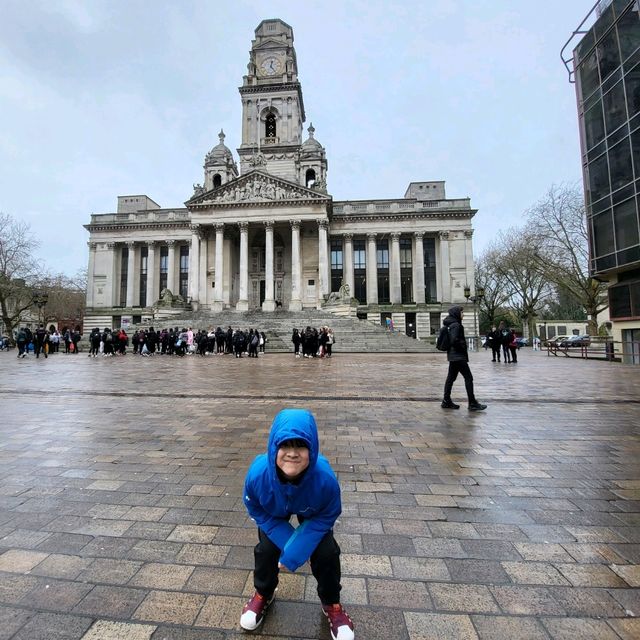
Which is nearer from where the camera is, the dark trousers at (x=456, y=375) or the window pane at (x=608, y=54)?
the dark trousers at (x=456, y=375)

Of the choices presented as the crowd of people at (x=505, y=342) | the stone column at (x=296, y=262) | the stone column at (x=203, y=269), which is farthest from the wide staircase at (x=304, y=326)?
the crowd of people at (x=505, y=342)

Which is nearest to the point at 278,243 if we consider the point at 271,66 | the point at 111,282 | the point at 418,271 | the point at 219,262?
the point at 219,262

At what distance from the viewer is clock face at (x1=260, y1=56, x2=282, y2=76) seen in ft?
168

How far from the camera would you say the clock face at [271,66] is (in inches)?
2015

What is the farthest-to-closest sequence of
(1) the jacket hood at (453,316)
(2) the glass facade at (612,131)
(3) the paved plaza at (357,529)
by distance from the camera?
(2) the glass facade at (612,131), (1) the jacket hood at (453,316), (3) the paved plaza at (357,529)

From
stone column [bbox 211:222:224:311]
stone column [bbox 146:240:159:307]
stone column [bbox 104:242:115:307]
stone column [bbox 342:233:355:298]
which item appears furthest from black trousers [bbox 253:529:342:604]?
stone column [bbox 104:242:115:307]

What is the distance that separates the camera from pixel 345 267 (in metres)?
45.2

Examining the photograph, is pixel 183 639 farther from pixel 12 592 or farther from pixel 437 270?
pixel 437 270

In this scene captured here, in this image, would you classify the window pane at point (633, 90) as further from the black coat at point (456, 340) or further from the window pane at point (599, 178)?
the black coat at point (456, 340)

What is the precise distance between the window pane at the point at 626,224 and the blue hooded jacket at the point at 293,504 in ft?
74.6

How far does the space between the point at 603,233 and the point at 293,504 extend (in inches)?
979

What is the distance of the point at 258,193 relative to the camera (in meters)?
39.8

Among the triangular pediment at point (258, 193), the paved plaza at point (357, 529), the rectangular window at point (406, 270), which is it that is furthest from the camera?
the rectangular window at point (406, 270)

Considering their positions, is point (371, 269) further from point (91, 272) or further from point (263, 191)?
point (91, 272)
